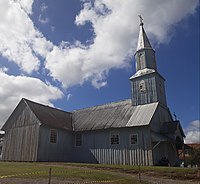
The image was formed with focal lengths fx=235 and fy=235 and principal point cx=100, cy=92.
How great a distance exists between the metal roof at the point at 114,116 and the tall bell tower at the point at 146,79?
46.2 inches

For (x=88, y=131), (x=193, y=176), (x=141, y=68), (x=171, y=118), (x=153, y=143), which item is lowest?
(x=193, y=176)

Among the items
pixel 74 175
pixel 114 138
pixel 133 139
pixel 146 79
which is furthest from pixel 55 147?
pixel 74 175

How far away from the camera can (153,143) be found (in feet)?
78.0

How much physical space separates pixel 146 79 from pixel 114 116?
20.5ft

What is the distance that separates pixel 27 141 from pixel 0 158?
5.54 m

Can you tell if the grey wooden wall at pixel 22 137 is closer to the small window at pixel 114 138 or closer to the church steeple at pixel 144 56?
the small window at pixel 114 138

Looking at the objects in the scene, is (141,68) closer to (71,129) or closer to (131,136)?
(131,136)

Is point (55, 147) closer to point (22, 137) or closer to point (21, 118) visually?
point (22, 137)

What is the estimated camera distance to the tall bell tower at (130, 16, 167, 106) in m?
28.6

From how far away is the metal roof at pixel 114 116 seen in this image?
25659 millimetres

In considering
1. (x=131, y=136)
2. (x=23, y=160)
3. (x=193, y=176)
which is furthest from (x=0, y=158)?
(x=193, y=176)

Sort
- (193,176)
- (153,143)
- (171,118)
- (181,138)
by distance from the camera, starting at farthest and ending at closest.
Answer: (171,118) < (181,138) < (153,143) < (193,176)

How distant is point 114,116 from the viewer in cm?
2833

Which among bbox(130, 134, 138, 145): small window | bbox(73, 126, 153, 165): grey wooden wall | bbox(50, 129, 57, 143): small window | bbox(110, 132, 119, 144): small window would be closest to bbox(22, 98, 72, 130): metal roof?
bbox(50, 129, 57, 143): small window
